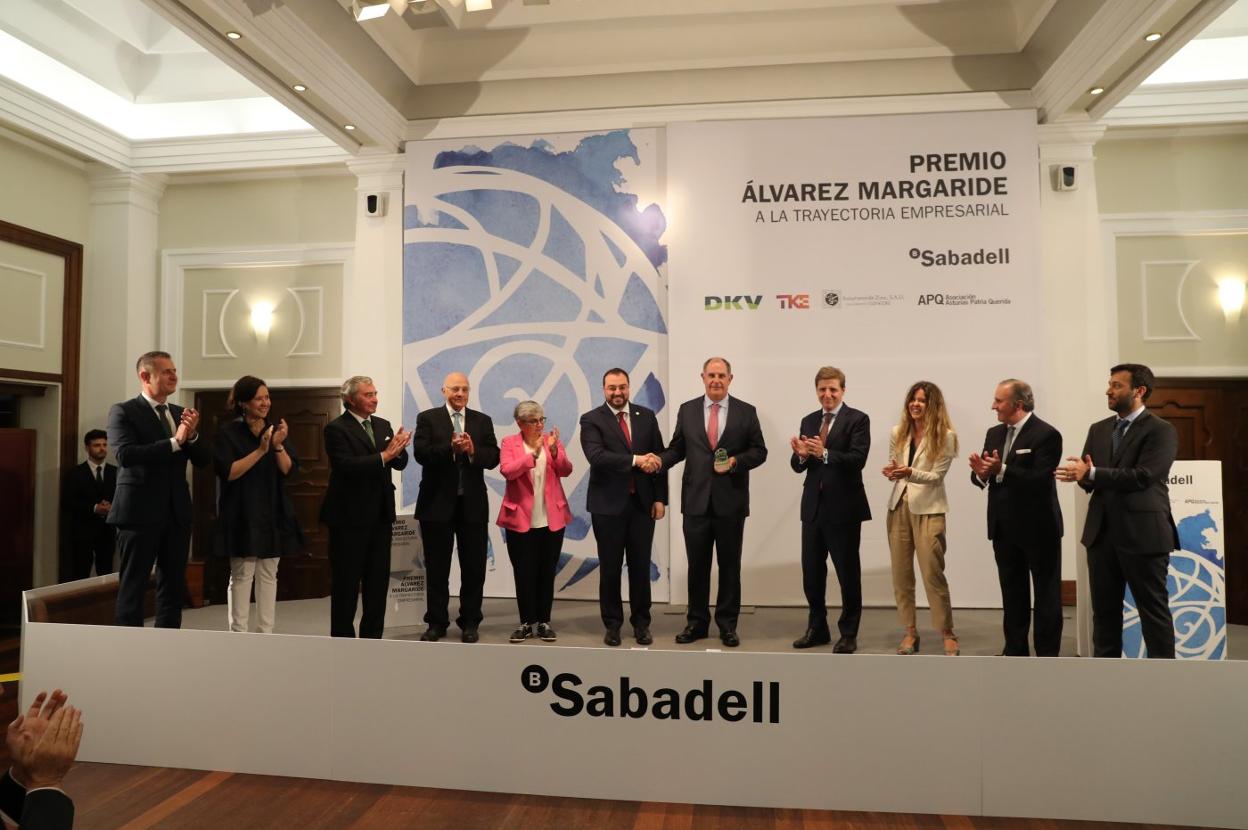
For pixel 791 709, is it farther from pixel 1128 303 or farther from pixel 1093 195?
pixel 1128 303

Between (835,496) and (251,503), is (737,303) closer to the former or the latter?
(835,496)

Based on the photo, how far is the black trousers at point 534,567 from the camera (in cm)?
461

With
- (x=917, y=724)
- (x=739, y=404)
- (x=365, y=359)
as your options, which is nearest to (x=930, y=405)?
(x=739, y=404)

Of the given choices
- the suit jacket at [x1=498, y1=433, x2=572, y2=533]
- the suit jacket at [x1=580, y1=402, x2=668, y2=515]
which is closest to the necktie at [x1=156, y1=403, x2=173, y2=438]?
the suit jacket at [x1=498, y1=433, x2=572, y2=533]

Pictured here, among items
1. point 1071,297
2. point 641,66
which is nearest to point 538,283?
point 641,66

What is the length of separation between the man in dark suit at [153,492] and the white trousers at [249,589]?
0.78 ft

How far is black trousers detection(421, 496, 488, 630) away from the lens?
4.60 meters

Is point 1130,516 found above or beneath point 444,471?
beneath

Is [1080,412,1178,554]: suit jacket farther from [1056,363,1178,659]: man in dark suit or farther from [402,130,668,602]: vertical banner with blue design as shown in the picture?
[402,130,668,602]: vertical banner with blue design

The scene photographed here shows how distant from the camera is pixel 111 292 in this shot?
22.7 ft

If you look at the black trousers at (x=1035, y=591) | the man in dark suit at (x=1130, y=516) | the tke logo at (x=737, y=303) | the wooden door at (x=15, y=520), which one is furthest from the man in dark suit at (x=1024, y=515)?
the wooden door at (x=15, y=520)

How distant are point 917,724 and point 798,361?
3577 millimetres

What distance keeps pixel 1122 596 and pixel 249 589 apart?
4.11m

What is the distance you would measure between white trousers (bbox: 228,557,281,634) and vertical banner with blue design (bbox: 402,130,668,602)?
198 centimetres
